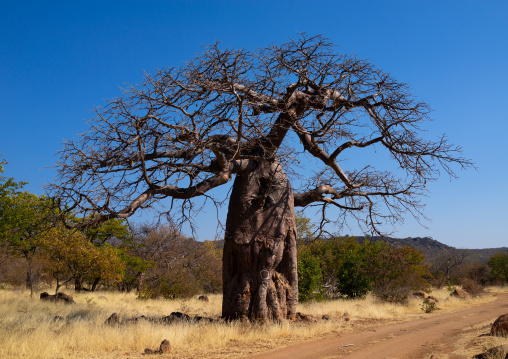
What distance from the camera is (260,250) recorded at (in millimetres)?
7551

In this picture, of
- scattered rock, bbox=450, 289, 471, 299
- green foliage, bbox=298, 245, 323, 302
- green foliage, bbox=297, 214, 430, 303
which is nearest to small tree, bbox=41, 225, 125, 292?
green foliage, bbox=298, 245, 323, 302

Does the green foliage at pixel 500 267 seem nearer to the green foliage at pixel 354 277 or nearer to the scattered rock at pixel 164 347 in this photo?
the green foliage at pixel 354 277

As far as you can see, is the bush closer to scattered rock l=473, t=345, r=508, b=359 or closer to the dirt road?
the dirt road

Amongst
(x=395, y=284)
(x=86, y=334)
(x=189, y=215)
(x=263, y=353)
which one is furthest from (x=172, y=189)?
(x=395, y=284)

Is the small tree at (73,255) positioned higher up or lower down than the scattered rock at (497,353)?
higher up

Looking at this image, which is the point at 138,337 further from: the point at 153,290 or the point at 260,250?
the point at 153,290

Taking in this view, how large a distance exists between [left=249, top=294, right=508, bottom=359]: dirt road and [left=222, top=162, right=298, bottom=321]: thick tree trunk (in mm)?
1318

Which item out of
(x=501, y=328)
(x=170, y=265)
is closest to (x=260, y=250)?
(x=501, y=328)

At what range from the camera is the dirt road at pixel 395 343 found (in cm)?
518

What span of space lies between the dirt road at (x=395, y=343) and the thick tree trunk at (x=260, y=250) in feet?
4.32

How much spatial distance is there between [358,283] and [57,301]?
33.0ft

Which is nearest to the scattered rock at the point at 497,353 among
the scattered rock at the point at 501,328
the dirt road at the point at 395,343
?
the dirt road at the point at 395,343

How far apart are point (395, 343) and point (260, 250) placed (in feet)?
9.06

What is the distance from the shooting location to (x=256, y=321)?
7.00 meters
